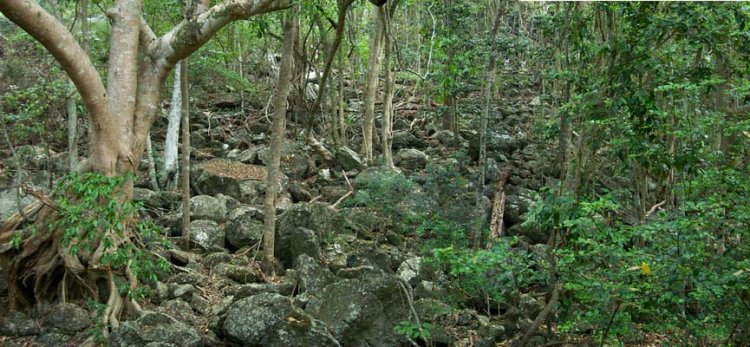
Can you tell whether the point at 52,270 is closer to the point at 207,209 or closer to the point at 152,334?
the point at 152,334

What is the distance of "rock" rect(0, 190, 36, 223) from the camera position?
9.23 m

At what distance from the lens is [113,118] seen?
6.76 meters

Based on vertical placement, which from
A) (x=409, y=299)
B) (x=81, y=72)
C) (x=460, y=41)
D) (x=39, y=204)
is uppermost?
(x=460, y=41)

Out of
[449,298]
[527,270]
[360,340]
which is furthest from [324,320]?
[527,270]

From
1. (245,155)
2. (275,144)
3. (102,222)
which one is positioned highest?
(275,144)

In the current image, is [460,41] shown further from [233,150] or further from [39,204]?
[39,204]

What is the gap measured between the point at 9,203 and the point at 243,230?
10.8 feet

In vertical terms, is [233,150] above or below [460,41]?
below

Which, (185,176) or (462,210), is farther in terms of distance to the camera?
(462,210)

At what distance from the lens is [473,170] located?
15008 millimetres

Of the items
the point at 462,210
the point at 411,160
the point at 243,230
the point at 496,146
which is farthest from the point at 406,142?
the point at 243,230

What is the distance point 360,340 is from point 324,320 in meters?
0.42

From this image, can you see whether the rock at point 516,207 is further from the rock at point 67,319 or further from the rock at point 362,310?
the rock at point 67,319

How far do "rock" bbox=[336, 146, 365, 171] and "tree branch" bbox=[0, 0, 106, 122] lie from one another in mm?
8256
